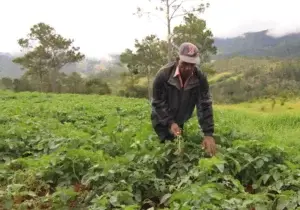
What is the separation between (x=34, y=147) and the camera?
239 inches

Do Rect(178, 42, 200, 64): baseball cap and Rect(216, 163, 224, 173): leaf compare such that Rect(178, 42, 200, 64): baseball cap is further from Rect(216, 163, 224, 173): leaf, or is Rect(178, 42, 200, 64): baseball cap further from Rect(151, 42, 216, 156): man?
Rect(216, 163, 224, 173): leaf

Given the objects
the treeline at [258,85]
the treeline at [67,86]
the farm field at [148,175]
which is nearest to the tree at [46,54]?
the treeline at [67,86]

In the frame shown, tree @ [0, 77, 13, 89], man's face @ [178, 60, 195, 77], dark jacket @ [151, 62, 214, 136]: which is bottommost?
dark jacket @ [151, 62, 214, 136]

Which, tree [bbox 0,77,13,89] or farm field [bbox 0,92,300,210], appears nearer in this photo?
farm field [bbox 0,92,300,210]

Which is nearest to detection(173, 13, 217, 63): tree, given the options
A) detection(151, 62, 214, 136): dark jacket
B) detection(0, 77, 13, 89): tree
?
detection(0, 77, 13, 89): tree

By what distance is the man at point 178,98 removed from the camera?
5207mm

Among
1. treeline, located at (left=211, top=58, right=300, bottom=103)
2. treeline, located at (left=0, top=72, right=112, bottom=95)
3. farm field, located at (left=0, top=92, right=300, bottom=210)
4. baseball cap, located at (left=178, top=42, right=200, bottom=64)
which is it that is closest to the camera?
farm field, located at (left=0, top=92, right=300, bottom=210)

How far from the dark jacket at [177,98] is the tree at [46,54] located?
121ft

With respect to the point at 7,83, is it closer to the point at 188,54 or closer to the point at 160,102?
the point at 160,102

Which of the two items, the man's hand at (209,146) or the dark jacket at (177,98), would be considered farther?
the dark jacket at (177,98)

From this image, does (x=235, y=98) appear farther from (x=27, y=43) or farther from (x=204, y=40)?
(x=27, y=43)

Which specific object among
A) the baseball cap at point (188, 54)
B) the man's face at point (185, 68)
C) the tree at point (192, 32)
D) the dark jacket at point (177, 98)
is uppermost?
the tree at point (192, 32)

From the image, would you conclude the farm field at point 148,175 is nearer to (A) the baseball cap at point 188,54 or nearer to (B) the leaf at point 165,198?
(B) the leaf at point 165,198

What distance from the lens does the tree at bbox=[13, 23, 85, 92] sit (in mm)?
42000
